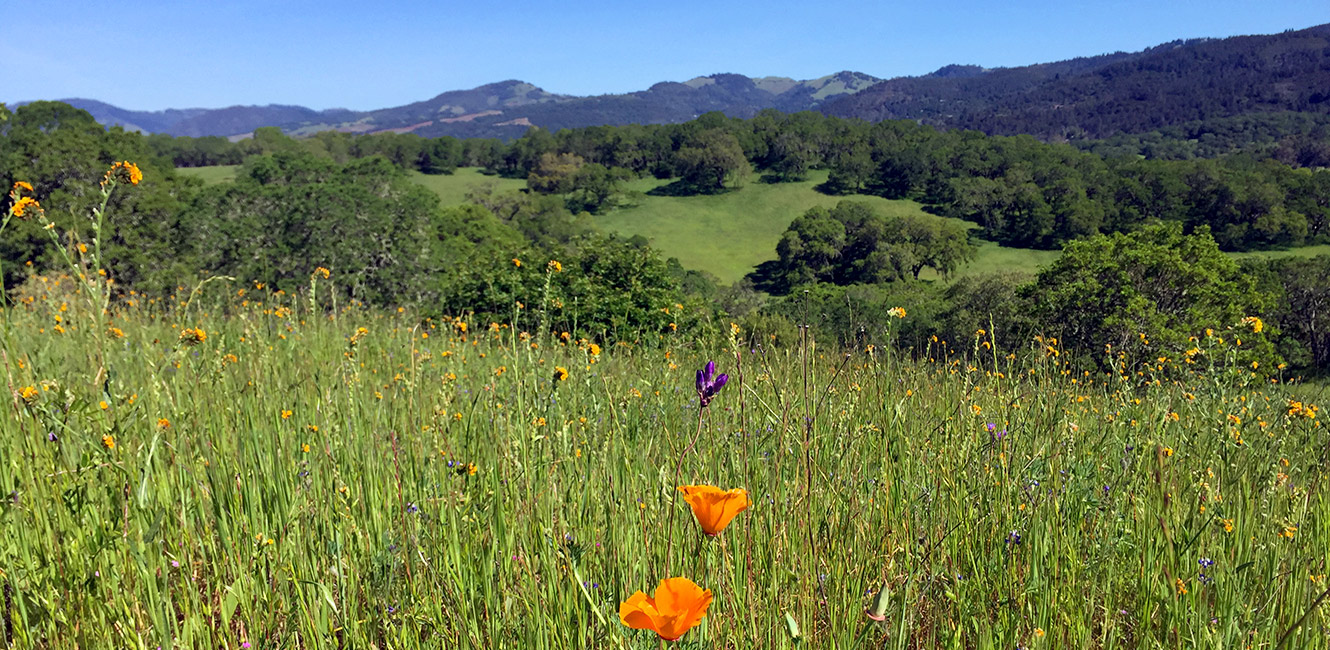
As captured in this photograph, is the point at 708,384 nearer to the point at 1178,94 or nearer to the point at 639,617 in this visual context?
the point at 639,617

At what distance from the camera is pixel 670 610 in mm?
861

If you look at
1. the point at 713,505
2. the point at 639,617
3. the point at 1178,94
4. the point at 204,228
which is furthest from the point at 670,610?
the point at 1178,94

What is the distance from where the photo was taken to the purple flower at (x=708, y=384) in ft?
3.85

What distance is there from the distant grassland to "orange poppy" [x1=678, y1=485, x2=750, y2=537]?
6174 centimetres

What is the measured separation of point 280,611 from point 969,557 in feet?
5.53

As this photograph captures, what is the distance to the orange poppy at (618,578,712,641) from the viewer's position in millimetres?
839

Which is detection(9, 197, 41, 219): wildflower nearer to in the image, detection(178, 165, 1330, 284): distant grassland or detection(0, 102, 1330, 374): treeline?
detection(0, 102, 1330, 374): treeline

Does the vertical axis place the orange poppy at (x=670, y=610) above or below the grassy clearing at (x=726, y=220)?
above

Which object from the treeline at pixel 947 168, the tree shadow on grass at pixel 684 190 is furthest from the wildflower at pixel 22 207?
the tree shadow on grass at pixel 684 190

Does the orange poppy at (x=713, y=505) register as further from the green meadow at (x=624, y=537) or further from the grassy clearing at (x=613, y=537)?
the grassy clearing at (x=613, y=537)

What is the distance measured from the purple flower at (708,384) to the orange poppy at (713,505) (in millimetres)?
185

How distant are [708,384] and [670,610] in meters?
0.45

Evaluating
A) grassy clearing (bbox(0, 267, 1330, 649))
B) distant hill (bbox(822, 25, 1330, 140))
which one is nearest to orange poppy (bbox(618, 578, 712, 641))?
grassy clearing (bbox(0, 267, 1330, 649))

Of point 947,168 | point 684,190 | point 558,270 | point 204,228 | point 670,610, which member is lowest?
point 204,228
